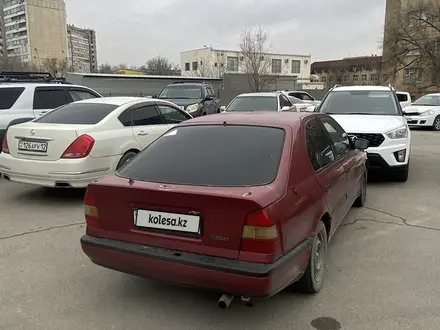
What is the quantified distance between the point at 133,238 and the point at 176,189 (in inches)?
20.1

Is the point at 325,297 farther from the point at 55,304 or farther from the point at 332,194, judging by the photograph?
the point at 55,304

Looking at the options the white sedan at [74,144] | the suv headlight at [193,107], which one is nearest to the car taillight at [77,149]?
the white sedan at [74,144]

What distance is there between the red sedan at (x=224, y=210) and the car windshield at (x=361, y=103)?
4610 millimetres

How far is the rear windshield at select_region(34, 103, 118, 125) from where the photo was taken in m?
5.87

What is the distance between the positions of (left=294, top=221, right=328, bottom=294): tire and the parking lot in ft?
0.27

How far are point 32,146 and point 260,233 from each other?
4.30 m

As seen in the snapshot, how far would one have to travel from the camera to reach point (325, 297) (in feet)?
10.3

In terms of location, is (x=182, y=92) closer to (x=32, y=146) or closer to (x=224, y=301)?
(x=32, y=146)

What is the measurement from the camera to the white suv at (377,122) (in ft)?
21.2

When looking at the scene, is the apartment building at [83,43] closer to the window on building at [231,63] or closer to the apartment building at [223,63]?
the apartment building at [223,63]

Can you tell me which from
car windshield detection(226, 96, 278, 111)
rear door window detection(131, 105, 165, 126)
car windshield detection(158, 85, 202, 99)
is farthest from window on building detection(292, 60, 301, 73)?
rear door window detection(131, 105, 165, 126)

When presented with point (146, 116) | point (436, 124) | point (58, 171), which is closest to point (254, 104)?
point (146, 116)

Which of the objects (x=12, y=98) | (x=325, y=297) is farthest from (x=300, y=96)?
(x=325, y=297)

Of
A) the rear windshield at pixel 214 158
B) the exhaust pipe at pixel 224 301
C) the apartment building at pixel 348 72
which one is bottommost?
the exhaust pipe at pixel 224 301
